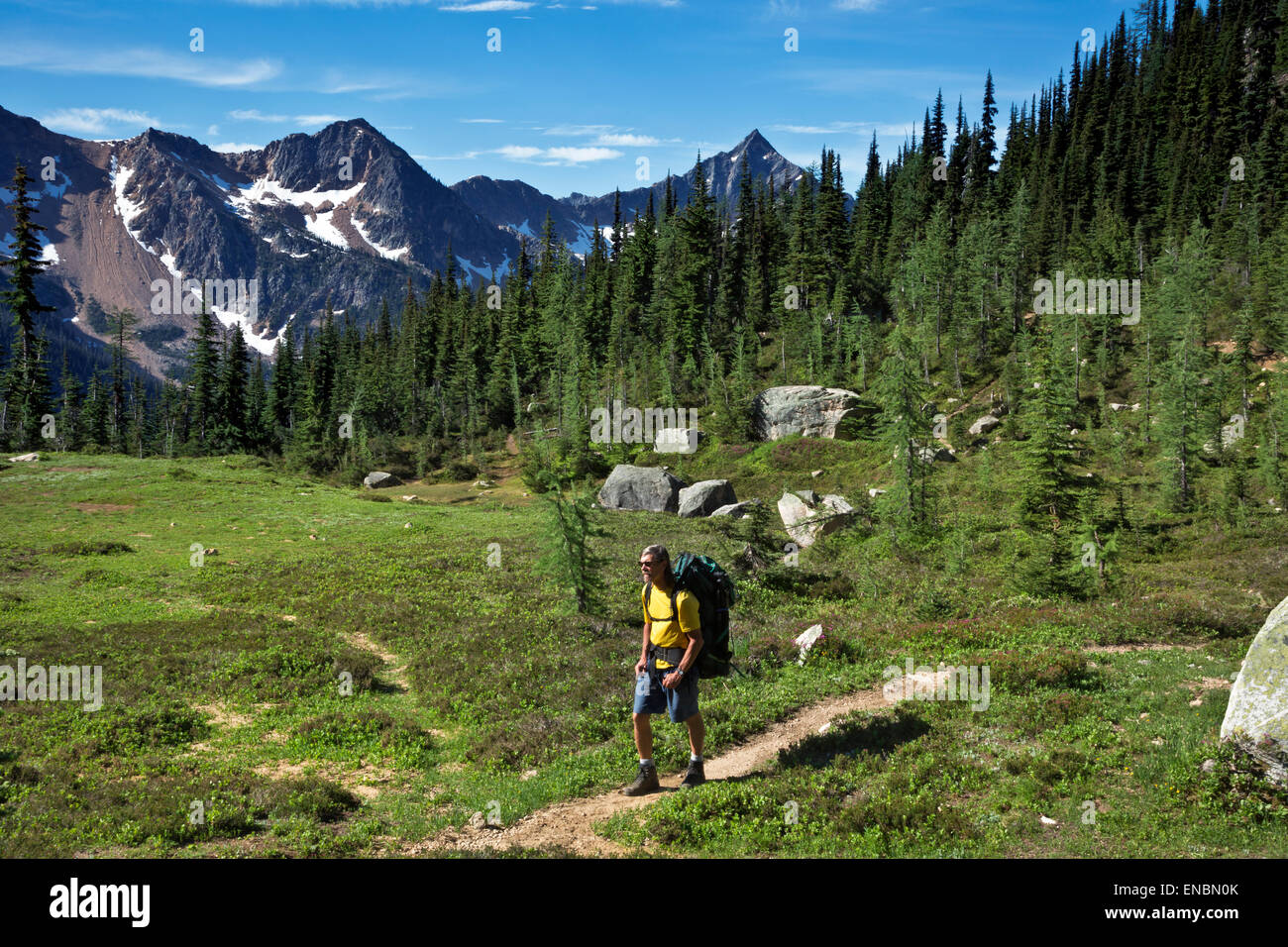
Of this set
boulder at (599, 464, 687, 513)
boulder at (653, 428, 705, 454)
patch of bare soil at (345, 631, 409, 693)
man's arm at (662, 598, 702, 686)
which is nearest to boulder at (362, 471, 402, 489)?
boulder at (653, 428, 705, 454)

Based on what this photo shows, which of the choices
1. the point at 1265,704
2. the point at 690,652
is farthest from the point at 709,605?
the point at 1265,704

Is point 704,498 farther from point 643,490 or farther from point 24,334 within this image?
point 24,334

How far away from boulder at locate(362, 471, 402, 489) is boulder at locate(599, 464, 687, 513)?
26.0 metres

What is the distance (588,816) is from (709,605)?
10.2 ft

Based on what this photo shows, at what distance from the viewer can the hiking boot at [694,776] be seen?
9.23 m

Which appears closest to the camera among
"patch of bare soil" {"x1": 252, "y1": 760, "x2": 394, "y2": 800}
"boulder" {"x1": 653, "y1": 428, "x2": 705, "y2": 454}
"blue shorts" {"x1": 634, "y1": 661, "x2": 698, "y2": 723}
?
"blue shorts" {"x1": 634, "y1": 661, "x2": 698, "y2": 723}

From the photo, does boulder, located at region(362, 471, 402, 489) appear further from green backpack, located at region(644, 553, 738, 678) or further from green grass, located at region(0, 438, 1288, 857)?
green backpack, located at region(644, 553, 738, 678)

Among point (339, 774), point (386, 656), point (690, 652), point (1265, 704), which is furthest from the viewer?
point (386, 656)

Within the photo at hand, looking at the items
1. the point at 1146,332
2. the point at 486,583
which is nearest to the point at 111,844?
the point at 486,583

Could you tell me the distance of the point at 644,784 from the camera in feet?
30.7

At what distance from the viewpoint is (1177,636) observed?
14.7m

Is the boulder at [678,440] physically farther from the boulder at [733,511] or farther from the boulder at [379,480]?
the boulder at [379,480]

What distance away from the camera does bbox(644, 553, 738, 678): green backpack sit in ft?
29.8

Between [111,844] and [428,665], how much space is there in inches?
355
